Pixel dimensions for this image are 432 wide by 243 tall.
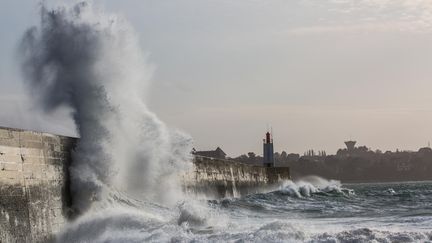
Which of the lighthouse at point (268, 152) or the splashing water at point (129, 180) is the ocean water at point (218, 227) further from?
the lighthouse at point (268, 152)

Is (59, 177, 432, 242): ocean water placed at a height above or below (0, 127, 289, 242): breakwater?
below

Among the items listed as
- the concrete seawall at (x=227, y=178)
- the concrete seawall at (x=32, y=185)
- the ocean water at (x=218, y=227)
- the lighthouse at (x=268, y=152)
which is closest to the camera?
the concrete seawall at (x=32, y=185)

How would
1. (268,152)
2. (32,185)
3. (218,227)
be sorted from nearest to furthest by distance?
(32,185) → (218,227) → (268,152)

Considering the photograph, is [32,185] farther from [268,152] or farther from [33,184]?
[268,152]

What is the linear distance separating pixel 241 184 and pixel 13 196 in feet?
58.2

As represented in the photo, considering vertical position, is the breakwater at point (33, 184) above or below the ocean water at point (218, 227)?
above

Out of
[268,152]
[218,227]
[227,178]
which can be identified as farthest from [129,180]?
[268,152]

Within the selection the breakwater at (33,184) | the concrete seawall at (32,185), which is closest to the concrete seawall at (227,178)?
the breakwater at (33,184)

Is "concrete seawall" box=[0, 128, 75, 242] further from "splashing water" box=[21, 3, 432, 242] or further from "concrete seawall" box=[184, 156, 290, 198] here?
"concrete seawall" box=[184, 156, 290, 198]

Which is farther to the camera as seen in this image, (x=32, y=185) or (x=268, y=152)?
(x=268, y=152)

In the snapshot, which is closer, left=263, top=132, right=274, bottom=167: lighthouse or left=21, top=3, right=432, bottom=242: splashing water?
left=21, top=3, right=432, bottom=242: splashing water

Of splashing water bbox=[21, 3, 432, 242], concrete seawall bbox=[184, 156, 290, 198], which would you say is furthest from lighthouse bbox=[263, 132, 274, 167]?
splashing water bbox=[21, 3, 432, 242]

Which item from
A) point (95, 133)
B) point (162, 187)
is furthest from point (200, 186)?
point (95, 133)

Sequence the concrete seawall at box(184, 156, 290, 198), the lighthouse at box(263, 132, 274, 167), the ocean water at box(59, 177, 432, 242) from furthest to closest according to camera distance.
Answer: the lighthouse at box(263, 132, 274, 167) → the concrete seawall at box(184, 156, 290, 198) → the ocean water at box(59, 177, 432, 242)
